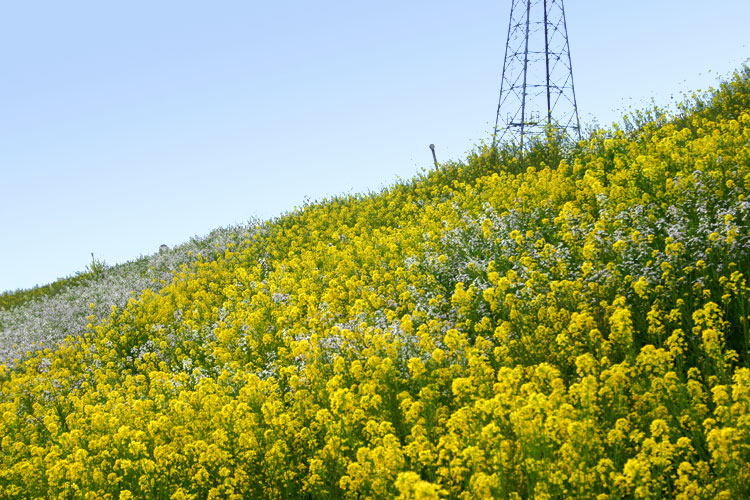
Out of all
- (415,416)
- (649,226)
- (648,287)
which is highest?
(649,226)

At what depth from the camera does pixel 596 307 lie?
6.41 metres

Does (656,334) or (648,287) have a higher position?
(648,287)

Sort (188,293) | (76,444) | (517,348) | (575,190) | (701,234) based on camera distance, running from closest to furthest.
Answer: (517,348) → (701,234) → (76,444) → (575,190) → (188,293)

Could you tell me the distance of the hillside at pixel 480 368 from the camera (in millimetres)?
4113

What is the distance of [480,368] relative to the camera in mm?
5395

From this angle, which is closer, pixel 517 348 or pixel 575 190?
pixel 517 348

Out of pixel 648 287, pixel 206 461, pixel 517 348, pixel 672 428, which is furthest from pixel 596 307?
pixel 206 461

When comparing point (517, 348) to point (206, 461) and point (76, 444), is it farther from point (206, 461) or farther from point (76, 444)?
point (76, 444)

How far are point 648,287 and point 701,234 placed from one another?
1249 mm

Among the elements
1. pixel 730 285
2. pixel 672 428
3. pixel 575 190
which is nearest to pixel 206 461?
pixel 672 428

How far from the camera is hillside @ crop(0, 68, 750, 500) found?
4.11 metres

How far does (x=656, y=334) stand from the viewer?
5.78 metres

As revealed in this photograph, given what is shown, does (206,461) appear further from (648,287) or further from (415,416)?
(648,287)

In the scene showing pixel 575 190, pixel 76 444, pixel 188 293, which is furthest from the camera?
pixel 188 293
